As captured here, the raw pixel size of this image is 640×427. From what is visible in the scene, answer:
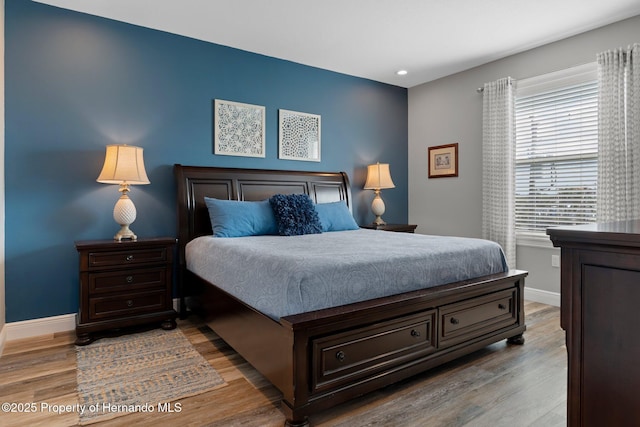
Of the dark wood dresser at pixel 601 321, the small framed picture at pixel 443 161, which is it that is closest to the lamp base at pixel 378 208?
the small framed picture at pixel 443 161

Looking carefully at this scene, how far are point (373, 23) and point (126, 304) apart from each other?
10.3ft

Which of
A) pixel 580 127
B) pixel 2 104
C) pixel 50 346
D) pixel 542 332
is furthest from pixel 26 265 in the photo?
pixel 580 127

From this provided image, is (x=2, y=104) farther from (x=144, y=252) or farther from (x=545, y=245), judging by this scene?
(x=545, y=245)

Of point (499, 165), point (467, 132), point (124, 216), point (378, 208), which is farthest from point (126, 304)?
point (467, 132)

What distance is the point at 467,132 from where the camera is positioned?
4594 mm

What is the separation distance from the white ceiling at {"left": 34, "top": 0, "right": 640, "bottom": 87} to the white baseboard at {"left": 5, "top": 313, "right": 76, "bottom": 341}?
252cm

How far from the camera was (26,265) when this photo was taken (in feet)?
9.78

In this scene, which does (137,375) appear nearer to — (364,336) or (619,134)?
(364,336)

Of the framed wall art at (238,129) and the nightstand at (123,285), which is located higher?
the framed wall art at (238,129)

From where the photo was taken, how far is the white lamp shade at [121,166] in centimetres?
294

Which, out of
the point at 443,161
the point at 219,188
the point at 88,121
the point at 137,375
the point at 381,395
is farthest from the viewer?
the point at 443,161

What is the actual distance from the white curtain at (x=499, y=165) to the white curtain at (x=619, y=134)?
2.74ft

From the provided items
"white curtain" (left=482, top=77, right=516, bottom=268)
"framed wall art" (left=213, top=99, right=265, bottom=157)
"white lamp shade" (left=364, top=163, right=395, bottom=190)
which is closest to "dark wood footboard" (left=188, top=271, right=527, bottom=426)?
"white curtain" (left=482, top=77, right=516, bottom=268)

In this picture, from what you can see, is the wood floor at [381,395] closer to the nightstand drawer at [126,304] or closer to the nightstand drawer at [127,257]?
the nightstand drawer at [126,304]
